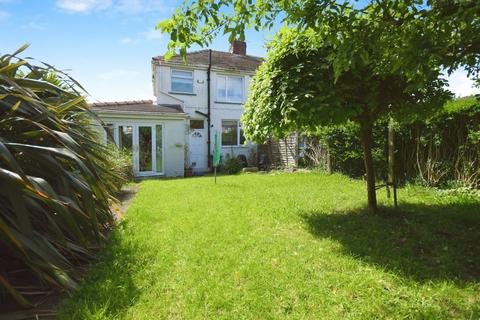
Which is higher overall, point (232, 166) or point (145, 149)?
point (145, 149)

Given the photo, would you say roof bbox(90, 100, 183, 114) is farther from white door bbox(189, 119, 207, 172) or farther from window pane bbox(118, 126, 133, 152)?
white door bbox(189, 119, 207, 172)

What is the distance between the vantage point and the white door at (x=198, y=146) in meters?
16.0

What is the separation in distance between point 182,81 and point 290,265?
14.2 m

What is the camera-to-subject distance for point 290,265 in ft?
11.0

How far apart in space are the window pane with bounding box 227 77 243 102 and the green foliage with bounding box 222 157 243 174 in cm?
397

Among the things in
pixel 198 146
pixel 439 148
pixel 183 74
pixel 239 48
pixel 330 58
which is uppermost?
pixel 239 48

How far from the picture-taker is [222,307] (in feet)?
8.44

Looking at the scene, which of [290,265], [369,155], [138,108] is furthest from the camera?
[138,108]

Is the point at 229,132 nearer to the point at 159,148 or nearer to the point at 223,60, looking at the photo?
the point at 223,60

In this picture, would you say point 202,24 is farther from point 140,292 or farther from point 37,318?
point 37,318

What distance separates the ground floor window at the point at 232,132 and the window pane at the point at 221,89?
135cm

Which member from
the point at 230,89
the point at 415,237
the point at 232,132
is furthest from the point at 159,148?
the point at 415,237

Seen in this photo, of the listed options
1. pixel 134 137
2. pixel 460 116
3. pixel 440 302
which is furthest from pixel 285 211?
pixel 134 137

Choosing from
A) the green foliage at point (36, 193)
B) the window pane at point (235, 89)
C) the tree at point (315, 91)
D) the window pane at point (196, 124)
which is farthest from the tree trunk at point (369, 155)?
the window pane at point (235, 89)
